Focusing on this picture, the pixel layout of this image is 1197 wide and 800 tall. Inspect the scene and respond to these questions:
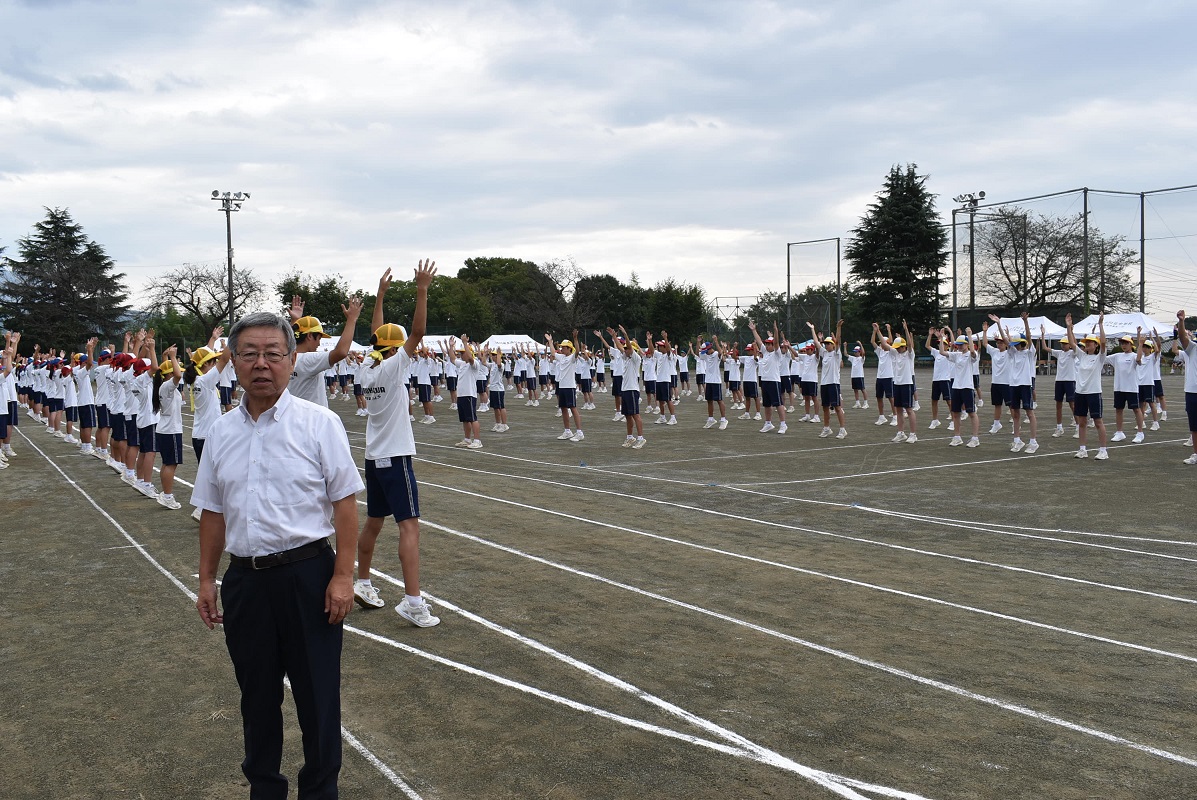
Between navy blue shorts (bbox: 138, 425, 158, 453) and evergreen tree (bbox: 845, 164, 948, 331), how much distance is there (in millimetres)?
50334

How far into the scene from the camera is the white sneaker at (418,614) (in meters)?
6.39

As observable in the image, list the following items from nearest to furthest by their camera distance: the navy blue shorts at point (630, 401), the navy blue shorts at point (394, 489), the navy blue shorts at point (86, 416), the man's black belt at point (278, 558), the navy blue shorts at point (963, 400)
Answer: the man's black belt at point (278, 558), the navy blue shorts at point (394, 489), the navy blue shorts at point (963, 400), the navy blue shorts at point (630, 401), the navy blue shorts at point (86, 416)

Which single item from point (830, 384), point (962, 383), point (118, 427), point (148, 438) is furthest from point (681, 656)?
point (830, 384)

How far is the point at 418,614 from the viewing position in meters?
6.39

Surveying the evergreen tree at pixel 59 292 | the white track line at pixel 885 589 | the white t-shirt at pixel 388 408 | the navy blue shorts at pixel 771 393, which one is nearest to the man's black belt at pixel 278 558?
the white t-shirt at pixel 388 408

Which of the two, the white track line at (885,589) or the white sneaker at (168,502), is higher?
the white sneaker at (168,502)

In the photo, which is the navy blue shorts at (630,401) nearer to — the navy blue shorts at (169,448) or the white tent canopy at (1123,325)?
the navy blue shorts at (169,448)

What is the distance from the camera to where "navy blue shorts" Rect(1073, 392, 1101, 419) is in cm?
1538

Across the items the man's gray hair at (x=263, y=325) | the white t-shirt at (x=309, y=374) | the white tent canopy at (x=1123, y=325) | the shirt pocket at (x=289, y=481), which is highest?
the white tent canopy at (x=1123, y=325)

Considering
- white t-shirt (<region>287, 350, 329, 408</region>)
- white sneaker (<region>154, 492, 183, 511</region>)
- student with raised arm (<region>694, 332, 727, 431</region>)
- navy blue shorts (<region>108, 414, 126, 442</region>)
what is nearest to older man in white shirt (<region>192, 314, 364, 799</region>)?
white t-shirt (<region>287, 350, 329, 408</region>)

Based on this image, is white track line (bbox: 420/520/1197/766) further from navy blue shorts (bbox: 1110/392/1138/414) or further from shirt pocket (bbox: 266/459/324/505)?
navy blue shorts (bbox: 1110/392/1138/414)

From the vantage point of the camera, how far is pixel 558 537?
9.52 m

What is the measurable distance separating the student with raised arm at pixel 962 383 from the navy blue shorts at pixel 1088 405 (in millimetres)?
1720

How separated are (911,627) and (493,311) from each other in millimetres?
78332
